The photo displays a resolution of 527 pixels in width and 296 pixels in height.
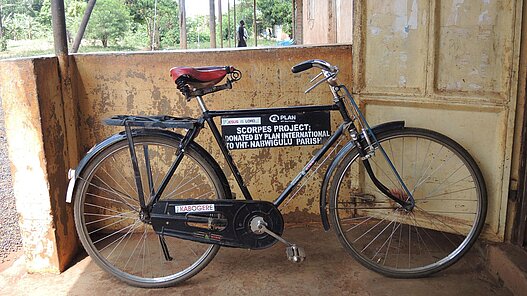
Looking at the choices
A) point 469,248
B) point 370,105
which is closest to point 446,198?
point 469,248

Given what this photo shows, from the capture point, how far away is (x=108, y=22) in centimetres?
2139

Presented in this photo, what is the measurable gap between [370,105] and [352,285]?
1.15 meters

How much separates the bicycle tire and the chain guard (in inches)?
4.0

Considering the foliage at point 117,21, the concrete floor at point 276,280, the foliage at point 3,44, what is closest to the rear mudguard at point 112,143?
the concrete floor at point 276,280

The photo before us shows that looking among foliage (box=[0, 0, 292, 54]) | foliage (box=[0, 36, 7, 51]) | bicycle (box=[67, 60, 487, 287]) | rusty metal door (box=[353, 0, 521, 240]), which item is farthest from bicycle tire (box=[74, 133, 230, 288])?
foliage (box=[0, 36, 7, 51])

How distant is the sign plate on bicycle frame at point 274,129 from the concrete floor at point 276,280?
797 mm

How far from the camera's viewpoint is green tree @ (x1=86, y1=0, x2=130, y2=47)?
21.0 m

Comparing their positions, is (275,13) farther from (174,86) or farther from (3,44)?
(174,86)

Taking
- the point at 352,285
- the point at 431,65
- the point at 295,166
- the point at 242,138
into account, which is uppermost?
the point at 431,65

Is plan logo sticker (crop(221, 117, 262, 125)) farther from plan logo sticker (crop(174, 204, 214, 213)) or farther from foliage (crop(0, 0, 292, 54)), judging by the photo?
foliage (crop(0, 0, 292, 54))

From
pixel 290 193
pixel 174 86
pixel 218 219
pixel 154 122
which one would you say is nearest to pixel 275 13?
pixel 174 86

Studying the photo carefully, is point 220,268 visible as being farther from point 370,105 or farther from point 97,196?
point 370,105

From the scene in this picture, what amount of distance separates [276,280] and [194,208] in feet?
2.15

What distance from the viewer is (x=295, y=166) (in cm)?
361
